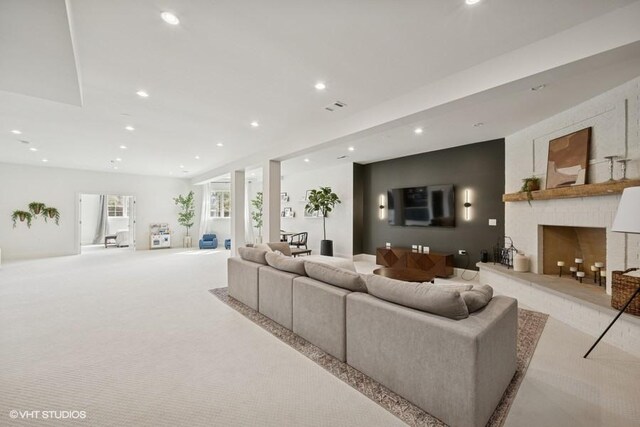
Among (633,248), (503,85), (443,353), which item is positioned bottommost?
(443,353)

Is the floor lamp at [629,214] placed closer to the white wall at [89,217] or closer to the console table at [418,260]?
the console table at [418,260]

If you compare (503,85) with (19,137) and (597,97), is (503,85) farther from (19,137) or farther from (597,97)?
(19,137)

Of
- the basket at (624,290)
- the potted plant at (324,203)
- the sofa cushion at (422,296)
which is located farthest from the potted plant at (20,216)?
the basket at (624,290)

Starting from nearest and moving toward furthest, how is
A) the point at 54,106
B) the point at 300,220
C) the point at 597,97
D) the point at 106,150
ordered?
the point at 597,97
the point at 54,106
the point at 106,150
the point at 300,220

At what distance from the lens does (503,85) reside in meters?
2.58

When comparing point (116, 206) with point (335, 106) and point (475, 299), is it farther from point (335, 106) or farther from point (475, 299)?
point (475, 299)

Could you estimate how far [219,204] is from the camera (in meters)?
11.8

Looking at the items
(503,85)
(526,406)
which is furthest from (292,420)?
(503,85)

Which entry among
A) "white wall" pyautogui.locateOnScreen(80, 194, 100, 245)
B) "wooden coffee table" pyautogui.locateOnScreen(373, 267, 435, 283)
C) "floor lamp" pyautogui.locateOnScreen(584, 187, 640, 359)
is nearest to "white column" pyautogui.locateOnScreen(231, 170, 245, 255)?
"wooden coffee table" pyautogui.locateOnScreen(373, 267, 435, 283)

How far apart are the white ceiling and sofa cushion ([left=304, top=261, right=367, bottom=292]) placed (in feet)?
6.80

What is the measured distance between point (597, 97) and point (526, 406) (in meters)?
3.67

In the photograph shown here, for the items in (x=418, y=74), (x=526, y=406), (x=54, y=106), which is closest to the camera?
(x=526, y=406)

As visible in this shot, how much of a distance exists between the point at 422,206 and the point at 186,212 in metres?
9.26

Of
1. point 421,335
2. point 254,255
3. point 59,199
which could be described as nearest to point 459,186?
point 254,255
